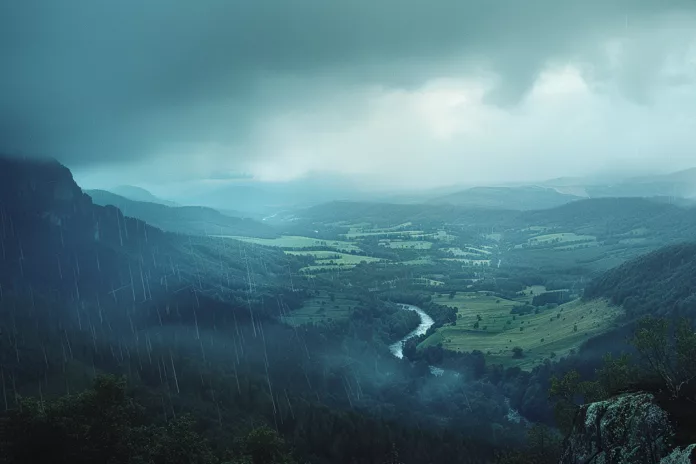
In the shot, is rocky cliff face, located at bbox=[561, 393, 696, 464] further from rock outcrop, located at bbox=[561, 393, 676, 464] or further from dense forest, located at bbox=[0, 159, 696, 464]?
dense forest, located at bbox=[0, 159, 696, 464]

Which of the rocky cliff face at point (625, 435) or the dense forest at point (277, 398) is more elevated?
the rocky cliff face at point (625, 435)

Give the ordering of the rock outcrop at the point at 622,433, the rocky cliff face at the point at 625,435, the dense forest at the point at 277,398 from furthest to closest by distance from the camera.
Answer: the dense forest at the point at 277,398 → the rock outcrop at the point at 622,433 → the rocky cliff face at the point at 625,435

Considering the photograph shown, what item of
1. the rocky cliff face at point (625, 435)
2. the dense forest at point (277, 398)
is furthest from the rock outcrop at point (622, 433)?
the dense forest at point (277, 398)

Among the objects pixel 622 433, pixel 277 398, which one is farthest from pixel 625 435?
pixel 277 398

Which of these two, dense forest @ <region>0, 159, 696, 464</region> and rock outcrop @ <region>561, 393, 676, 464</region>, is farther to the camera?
dense forest @ <region>0, 159, 696, 464</region>

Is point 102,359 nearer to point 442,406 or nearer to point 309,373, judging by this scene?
point 309,373

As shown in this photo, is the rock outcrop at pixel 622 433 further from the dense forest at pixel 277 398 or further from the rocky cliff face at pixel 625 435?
the dense forest at pixel 277 398

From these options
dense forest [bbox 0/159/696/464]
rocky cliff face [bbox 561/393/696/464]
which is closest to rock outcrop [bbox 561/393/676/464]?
rocky cliff face [bbox 561/393/696/464]

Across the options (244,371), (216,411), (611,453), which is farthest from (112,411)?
(244,371)
